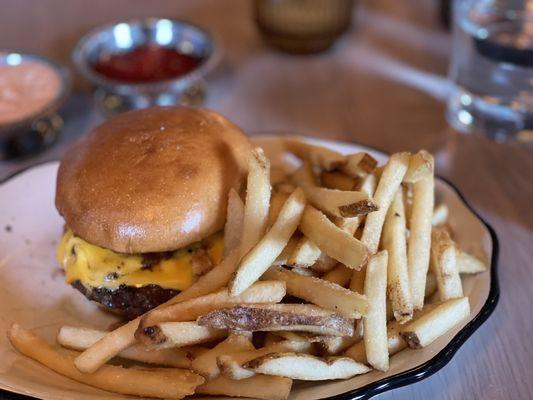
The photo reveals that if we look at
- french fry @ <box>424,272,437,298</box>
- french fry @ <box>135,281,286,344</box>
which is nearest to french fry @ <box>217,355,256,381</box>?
french fry @ <box>135,281,286,344</box>

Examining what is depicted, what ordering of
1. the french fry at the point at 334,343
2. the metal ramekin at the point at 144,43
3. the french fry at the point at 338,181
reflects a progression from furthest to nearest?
the metal ramekin at the point at 144,43, the french fry at the point at 338,181, the french fry at the point at 334,343

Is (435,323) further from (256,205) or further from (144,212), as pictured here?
(144,212)

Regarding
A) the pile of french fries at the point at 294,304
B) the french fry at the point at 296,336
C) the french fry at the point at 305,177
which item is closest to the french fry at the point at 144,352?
the pile of french fries at the point at 294,304

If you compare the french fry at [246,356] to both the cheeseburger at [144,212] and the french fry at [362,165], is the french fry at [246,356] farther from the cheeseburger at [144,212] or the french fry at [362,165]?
the french fry at [362,165]

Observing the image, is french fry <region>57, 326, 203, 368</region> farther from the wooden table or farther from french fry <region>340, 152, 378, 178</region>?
french fry <region>340, 152, 378, 178</region>

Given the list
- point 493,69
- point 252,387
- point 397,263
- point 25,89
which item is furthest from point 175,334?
point 493,69

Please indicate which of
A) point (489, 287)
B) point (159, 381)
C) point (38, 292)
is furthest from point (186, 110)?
point (489, 287)

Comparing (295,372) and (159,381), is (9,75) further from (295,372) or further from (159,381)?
(295,372)
